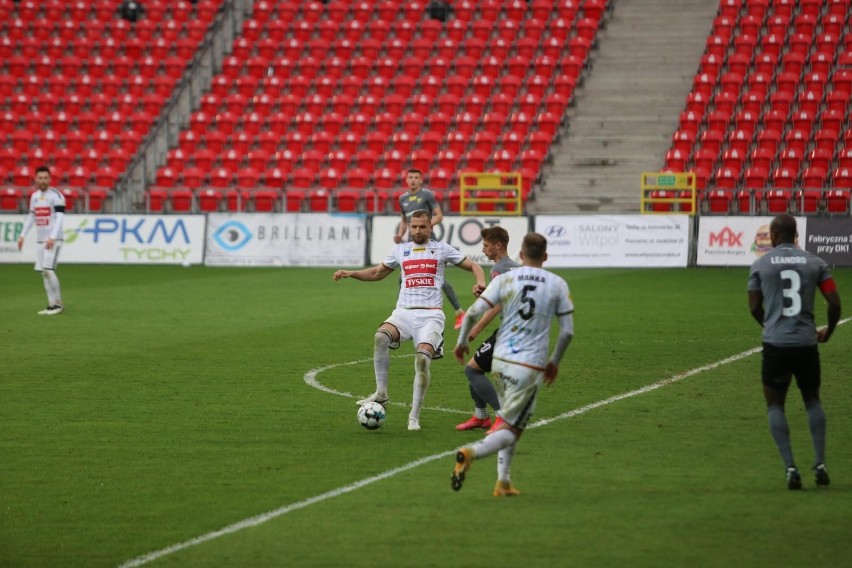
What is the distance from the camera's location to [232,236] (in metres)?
31.9

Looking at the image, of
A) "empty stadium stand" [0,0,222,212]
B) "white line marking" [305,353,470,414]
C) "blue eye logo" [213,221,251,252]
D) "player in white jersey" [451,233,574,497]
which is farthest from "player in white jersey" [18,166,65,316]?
"player in white jersey" [451,233,574,497]

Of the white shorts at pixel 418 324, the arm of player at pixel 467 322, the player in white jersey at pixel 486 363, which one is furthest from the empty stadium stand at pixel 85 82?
the arm of player at pixel 467 322

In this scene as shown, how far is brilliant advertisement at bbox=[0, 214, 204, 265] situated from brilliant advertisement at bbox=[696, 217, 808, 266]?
1216 centimetres

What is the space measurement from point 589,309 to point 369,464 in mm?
12022

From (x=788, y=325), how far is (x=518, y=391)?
1.99m

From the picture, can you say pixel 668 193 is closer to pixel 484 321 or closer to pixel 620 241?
pixel 620 241

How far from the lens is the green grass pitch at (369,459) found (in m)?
7.77

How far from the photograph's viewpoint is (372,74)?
39219 millimetres

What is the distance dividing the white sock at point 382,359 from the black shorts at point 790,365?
146 inches

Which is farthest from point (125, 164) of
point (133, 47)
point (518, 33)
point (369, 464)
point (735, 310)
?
point (369, 464)

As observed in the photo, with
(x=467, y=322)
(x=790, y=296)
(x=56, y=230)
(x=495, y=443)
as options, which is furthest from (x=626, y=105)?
(x=495, y=443)

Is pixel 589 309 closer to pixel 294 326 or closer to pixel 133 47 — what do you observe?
pixel 294 326

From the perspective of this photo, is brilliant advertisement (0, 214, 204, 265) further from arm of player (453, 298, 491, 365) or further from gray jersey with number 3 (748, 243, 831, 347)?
gray jersey with number 3 (748, 243, 831, 347)

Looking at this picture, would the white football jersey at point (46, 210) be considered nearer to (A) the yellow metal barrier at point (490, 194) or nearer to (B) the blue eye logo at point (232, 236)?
(B) the blue eye logo at point (232, 236)
